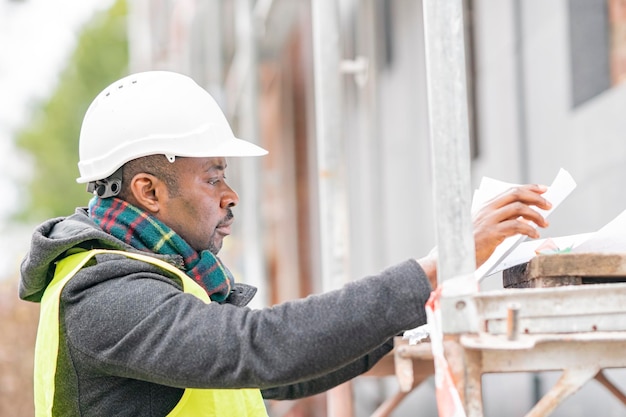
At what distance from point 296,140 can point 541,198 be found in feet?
47.8

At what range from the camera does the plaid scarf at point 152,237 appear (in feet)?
10.1

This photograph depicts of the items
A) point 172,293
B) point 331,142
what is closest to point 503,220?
point 172,293

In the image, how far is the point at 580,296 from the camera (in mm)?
2377

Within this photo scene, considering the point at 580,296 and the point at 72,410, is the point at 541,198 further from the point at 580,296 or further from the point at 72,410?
the point at 72,410

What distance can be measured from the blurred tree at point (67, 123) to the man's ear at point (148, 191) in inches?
1536

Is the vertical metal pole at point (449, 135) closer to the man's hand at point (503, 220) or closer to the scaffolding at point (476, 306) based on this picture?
the scaffolding at point (476, 306)

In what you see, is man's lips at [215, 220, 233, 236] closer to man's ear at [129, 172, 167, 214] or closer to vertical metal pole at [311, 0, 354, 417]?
man's ear at [129, 172, 167, 214]

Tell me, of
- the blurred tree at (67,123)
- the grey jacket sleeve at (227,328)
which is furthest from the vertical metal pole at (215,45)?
the blurred tree at (67,123)

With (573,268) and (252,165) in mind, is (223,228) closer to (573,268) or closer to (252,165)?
(573,268)

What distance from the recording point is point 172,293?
2.75 metres

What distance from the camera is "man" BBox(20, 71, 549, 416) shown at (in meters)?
2.57

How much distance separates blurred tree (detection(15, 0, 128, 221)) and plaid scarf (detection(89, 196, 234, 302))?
39.0 meters

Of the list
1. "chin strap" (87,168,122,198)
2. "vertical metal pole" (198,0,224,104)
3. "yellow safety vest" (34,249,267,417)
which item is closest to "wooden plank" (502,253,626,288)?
"yellow safety vest" (34,249,267,417)

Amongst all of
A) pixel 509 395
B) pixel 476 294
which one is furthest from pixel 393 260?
pixel 476 294
